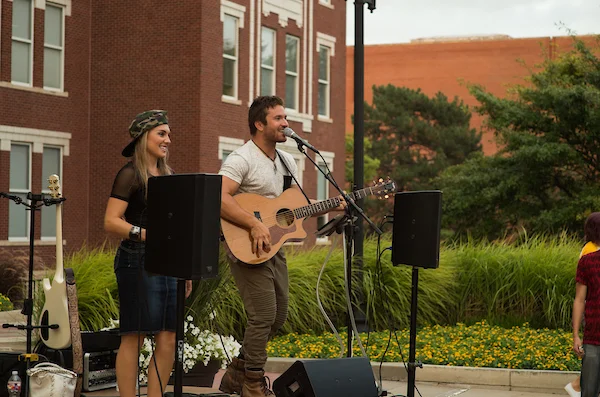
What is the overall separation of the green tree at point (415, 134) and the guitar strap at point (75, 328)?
151ft

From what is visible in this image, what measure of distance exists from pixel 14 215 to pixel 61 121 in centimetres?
298

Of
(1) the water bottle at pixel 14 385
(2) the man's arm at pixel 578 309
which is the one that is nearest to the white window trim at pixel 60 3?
(1) the water bottle at pixel 14 385

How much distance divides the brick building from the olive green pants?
56.1ft

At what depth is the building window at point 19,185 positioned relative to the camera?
23.7 meters

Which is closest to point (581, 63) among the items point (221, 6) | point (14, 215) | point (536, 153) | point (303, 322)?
point (536, 153)

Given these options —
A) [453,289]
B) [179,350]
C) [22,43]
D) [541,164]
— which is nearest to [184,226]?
[179,350]

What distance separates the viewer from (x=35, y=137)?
24.5 meters

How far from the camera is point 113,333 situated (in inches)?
312

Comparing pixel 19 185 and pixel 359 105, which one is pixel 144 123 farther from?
pixel 19 185

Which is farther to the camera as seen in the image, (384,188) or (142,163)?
(384,188)

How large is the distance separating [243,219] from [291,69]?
2347 centimetres

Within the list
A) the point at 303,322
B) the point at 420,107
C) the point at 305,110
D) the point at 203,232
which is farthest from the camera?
the point at 420,107

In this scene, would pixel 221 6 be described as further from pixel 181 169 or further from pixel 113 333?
pixel 113 333

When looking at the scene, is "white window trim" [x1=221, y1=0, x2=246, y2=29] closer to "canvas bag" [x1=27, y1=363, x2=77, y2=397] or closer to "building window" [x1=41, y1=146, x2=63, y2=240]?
"building window" [x1=41, y1=146, x2=63, y2=240]
